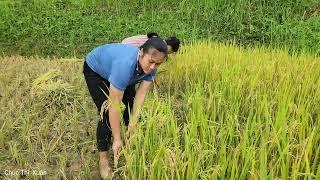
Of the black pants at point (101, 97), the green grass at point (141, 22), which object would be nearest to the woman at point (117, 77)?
the black pants at point (101, 97)

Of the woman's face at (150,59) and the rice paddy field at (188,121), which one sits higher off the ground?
the woman's face at (150,59)

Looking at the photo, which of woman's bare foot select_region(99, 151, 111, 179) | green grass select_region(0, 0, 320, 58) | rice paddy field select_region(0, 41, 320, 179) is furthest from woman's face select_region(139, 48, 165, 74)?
green grass select_region(0, 0, 320, 58)

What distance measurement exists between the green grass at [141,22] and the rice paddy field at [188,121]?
1480 millimetres

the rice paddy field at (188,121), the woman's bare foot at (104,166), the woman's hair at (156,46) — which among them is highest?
the woman's hair at (156,46)

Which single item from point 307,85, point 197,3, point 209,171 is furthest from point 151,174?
point 197,3

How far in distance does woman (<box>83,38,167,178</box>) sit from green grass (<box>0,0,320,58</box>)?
325cm

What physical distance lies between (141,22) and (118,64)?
411 cm

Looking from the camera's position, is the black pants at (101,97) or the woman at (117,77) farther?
the black pants at (101,97)

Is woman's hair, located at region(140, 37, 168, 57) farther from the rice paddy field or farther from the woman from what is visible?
the rice paddy field

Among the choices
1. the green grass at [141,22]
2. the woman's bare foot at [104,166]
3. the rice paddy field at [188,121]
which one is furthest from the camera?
the green grass at [141,22]

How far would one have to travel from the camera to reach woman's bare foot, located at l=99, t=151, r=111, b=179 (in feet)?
8.98

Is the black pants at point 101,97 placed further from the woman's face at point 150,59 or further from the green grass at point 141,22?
the green grass at point 141,22

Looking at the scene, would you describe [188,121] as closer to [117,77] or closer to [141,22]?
[117,77]

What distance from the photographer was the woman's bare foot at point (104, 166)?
274cm
